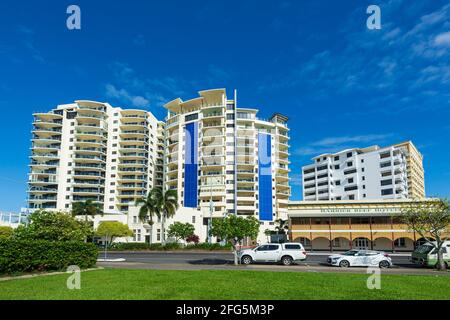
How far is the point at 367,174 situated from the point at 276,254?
291 feet

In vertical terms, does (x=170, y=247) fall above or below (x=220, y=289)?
below

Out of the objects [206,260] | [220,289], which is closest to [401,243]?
[206,260]

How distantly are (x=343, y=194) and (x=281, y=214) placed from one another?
118 ft

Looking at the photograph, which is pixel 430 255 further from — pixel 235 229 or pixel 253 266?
pixel 235 229

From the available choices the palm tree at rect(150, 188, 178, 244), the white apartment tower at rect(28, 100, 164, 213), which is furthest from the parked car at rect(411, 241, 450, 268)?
the white apartment tower at rect(28, 100, 164, 213)

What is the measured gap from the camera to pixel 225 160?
84.6m

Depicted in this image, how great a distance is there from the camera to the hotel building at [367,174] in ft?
328

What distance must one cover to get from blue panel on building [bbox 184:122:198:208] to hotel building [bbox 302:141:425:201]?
55420mm

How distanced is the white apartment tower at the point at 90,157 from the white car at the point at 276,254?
228 ft

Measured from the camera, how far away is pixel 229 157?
85.6 metres

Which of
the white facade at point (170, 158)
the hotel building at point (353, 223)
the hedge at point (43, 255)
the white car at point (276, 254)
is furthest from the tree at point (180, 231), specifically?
the hedge at point (43, 255)

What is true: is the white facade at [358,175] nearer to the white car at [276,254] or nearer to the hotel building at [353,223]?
the hotel building at [353,223]

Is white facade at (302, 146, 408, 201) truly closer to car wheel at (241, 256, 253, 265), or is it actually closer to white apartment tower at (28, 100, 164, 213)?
white apartment tower at (28, 100, 164, 213)
